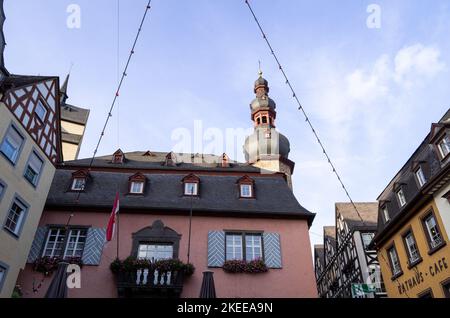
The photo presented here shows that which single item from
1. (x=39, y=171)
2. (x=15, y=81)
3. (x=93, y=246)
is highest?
(x=15, y=81)

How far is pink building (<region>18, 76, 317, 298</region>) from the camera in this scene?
14125mm

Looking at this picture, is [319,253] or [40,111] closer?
[40,111]

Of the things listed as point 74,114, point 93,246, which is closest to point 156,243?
point 93,246

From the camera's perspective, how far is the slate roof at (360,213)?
26.2m

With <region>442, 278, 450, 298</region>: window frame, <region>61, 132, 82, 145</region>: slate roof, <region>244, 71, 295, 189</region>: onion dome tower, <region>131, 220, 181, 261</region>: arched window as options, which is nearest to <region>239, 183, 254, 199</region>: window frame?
<region>131, 220, 181, 261</region>: arched window

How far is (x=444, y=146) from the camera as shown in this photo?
580 inches

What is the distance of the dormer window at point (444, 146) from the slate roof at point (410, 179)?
31 centimetres

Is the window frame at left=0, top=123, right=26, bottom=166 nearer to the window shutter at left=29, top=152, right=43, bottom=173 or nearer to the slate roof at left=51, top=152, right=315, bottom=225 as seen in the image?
the window shutter at left=29, top=152, right=43, bottom=173

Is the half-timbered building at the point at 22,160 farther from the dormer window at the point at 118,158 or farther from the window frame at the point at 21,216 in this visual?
the dormer window at the point at 118,158

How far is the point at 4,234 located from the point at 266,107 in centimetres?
3131

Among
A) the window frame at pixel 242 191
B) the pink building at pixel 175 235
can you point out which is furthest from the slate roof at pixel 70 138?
the window frame at pixel 242 191

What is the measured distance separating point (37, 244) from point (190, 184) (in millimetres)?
7328

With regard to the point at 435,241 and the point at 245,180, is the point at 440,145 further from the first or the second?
the point at 245,180

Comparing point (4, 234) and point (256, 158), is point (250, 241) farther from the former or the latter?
point (256, 158)
